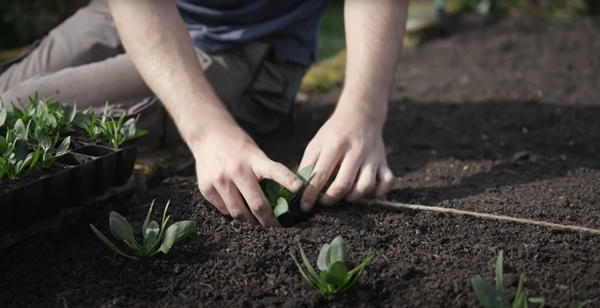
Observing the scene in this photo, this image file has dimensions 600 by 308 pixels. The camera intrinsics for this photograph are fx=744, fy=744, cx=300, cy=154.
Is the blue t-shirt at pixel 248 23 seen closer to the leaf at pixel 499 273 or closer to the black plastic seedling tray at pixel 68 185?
the black plastic seedling tray at pixel 68 185

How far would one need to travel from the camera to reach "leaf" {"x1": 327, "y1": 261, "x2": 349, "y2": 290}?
5.24 ft

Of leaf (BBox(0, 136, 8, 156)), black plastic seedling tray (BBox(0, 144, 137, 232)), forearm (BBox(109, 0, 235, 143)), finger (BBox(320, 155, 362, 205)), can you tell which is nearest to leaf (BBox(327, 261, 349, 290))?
finger (BBox(320, 155, 362, 205))

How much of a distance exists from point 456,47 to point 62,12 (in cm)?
244

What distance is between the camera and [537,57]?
14.3ft

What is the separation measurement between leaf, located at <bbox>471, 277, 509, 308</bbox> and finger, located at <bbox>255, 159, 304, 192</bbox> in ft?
1.75

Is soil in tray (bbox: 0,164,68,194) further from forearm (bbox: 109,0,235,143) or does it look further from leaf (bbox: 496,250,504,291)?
leaf (bbox: 496,250,504,291)

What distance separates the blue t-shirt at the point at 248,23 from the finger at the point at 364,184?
3.30 ft

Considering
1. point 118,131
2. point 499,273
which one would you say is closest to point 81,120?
point 118,131

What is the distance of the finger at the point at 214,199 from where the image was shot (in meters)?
1.94

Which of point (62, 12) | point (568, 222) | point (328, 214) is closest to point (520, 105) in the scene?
point (568, 222)

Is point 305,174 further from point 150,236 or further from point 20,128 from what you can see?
point 20,128

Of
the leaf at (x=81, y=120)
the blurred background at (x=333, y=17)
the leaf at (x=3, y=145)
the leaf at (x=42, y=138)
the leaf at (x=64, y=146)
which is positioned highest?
the leaf at (x=3, y=145)

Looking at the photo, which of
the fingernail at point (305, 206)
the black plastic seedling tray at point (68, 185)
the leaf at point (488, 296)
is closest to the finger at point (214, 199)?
the fingernail at point (305, 206)

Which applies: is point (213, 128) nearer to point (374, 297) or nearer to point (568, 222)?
point (374, 297)
